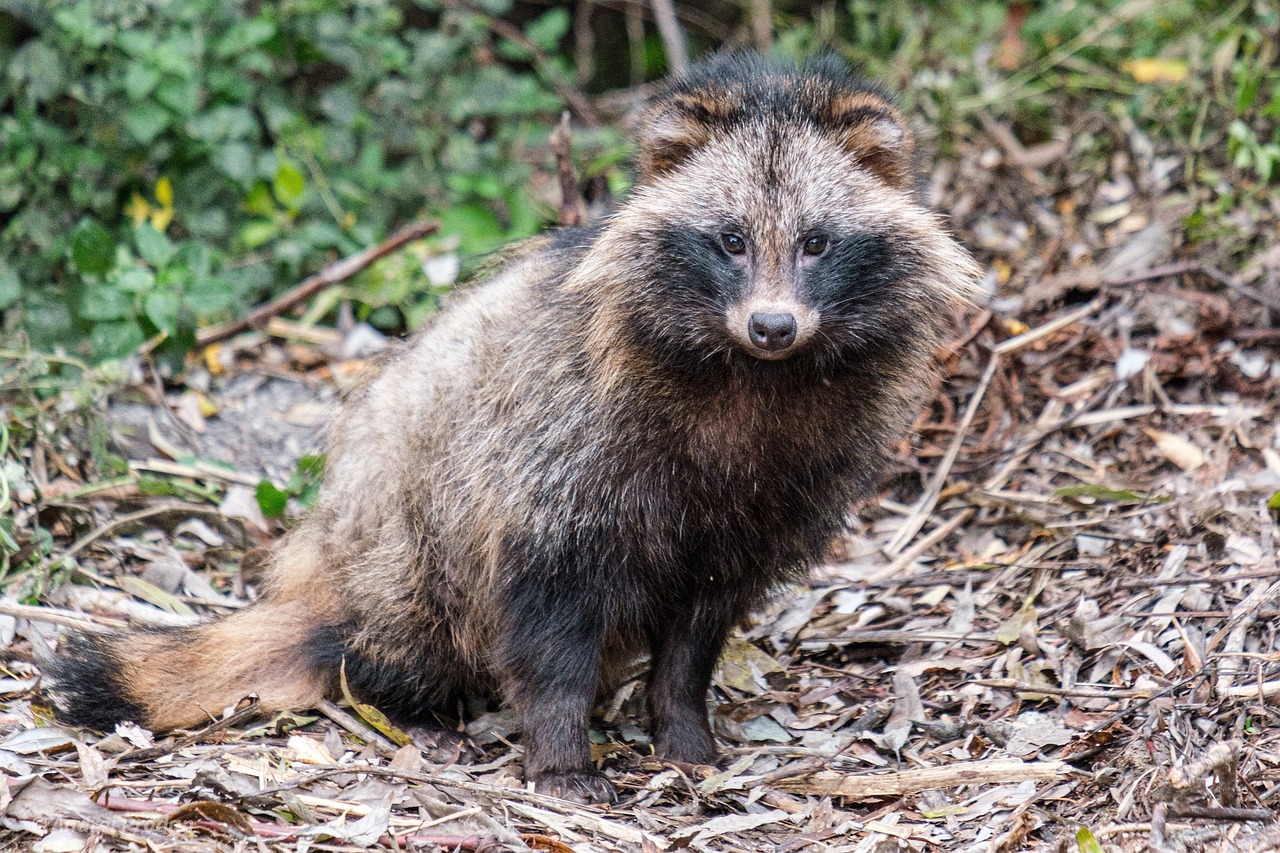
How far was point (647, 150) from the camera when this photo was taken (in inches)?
211

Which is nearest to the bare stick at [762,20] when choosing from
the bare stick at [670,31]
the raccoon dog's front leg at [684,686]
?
the bare stick at [670,31]

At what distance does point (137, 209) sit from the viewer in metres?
8.70

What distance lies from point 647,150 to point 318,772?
8.48 ft

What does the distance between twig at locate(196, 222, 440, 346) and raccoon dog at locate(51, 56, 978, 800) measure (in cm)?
289

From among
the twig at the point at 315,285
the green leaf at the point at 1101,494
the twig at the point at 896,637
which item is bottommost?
the twig at the point at 896,637

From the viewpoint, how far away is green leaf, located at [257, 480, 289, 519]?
6.84m

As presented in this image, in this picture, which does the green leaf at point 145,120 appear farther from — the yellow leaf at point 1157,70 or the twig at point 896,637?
the yellow leaf at point 1157,70

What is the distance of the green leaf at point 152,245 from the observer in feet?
23.9

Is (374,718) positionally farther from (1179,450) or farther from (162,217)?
(162,217)

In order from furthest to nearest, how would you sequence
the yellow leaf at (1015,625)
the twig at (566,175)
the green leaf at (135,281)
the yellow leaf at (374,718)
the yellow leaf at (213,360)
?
the yellow leaf at (213,360) < the twig at (566,175) < the green leaf at (135,281) < the yellow leaf at (1015,625) < the yellow leaf at (374,718)

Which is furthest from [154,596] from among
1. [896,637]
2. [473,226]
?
[473,226]

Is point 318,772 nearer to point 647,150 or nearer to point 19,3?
point 647,150

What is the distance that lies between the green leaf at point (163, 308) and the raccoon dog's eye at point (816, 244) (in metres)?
3.78

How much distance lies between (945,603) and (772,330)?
8.27ft
